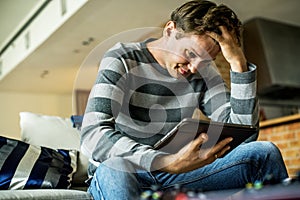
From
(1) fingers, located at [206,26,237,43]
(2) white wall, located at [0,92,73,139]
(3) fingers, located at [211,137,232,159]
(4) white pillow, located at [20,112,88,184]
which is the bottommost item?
(2) white wall, located at [0,92,73,139]

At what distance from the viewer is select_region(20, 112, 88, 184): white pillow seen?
1629 mm

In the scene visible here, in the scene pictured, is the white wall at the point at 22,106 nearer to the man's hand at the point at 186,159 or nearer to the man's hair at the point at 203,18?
the man's hair at the point at 203,18

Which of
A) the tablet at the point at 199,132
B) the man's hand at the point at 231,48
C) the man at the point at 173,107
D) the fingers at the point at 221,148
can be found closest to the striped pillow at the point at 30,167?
the man at the point at 173,107

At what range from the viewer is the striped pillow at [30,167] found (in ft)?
4.29

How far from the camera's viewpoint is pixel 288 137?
10.5 ft

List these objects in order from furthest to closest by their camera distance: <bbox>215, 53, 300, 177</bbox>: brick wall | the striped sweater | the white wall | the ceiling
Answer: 1. the white wall
2. the ceiling
3. <bbox>215, 53, 300, 177</bbox>: brick wall
4. the striped sweater

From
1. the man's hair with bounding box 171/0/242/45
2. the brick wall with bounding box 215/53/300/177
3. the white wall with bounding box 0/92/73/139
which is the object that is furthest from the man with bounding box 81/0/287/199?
the white wall with bounding box 0/92/73/139

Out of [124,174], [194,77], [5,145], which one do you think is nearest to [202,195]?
[124,174]

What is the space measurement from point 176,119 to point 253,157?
0.34 meters

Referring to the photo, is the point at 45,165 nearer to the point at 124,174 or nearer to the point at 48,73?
the point at 124,174

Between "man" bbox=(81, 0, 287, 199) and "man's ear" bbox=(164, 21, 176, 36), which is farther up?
"man's ear" bbox=(164, 21, 176, 36)

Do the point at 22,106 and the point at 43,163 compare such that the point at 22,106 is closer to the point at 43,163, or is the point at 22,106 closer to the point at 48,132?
the point at 48,132

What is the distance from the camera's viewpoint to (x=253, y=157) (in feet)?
3.53

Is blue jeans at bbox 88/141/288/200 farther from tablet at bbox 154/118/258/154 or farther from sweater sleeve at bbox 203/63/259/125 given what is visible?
sweater sleeve at bbox 203/63/259/125
